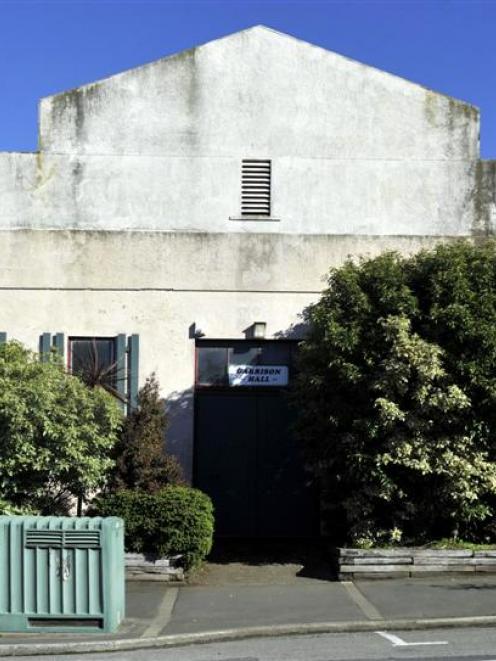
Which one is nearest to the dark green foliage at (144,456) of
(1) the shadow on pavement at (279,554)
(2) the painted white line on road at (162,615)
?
(2) the painted white line on road at (162,615)

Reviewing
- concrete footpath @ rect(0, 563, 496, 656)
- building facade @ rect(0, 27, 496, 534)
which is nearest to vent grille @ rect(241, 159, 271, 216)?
building facade @ rect(0, 27, 496, 534)

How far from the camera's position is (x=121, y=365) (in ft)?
44.3

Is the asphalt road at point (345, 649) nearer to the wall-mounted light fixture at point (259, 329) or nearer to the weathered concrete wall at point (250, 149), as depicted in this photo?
the wall-mounted light fixture at point (259, 329)

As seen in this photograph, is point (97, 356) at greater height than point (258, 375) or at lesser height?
greater

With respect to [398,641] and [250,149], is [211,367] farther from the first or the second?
[398,641]

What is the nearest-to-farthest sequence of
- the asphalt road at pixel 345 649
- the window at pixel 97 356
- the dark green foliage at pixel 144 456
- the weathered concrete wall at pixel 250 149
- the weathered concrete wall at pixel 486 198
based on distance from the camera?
the asphalt road at pixel 345 649
the dark green foliage at pixel 144 456
the window at pixel 97 356
the weathered concrete wall at pixel 250 149
the weathered concrete wall at pixel 486 198

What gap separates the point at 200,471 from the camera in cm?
1383

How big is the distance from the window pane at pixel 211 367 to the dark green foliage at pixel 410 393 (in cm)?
224

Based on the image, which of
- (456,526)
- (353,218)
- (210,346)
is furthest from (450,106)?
(456,526)

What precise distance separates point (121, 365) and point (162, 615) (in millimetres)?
5204

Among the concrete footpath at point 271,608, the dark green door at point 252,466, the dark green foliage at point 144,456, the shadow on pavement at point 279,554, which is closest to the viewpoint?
the concrete footpath at point 271,608

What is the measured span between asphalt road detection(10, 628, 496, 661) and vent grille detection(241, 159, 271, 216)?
789cm

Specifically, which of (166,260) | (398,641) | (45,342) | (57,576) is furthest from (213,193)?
(398,641)

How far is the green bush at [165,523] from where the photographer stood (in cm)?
1109
